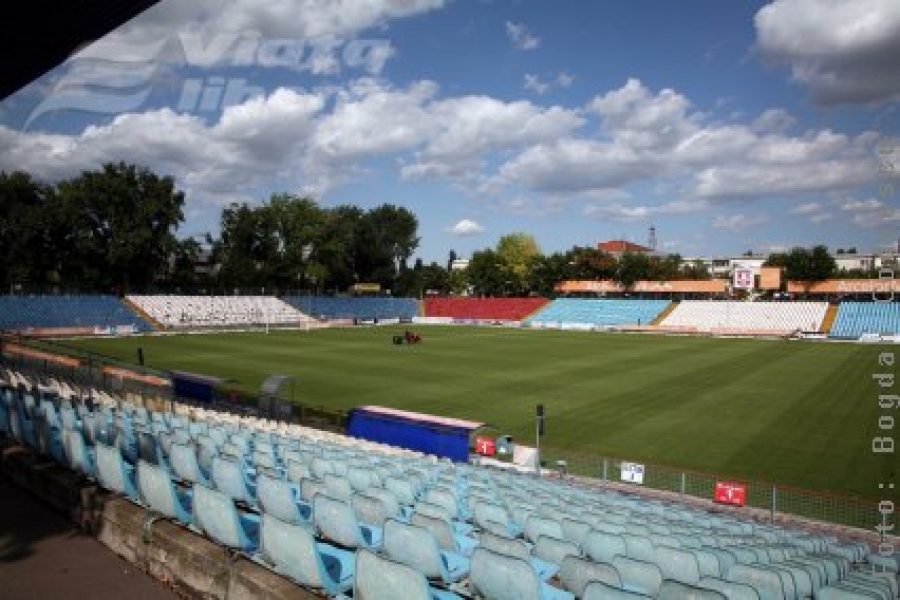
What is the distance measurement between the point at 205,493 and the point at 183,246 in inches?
3287

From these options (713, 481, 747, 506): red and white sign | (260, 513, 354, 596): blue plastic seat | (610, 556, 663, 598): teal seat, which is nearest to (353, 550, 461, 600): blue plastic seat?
(260, 513, 354, 596): blue plastic seat

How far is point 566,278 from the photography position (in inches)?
4161

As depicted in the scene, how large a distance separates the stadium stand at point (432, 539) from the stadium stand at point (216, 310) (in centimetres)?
6243

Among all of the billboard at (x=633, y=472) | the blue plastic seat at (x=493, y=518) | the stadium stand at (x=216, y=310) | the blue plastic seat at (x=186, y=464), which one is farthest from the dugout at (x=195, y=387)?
the stadium stand at (x=216, y=310)

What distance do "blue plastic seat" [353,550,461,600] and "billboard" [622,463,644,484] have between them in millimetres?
14005

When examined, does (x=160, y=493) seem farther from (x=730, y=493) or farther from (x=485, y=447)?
(x=485, y=447)

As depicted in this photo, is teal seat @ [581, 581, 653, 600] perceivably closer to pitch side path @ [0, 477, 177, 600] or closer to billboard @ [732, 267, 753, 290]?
pitch side path @ [0, 477, 177, 600]

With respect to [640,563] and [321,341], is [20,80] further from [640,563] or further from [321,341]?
[321,341]

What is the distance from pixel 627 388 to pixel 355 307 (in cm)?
6226

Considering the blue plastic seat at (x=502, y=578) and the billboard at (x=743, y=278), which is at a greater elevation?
the billboard at (x=743, y=278)

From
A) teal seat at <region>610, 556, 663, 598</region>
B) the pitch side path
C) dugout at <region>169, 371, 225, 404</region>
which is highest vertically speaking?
teal seat at <region>610, 556, 663, 598</region>

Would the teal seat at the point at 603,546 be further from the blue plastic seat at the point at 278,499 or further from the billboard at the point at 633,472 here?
the billboard at the point at 633,472

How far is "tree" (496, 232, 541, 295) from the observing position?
118 m

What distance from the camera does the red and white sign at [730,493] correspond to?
15.1 metres
